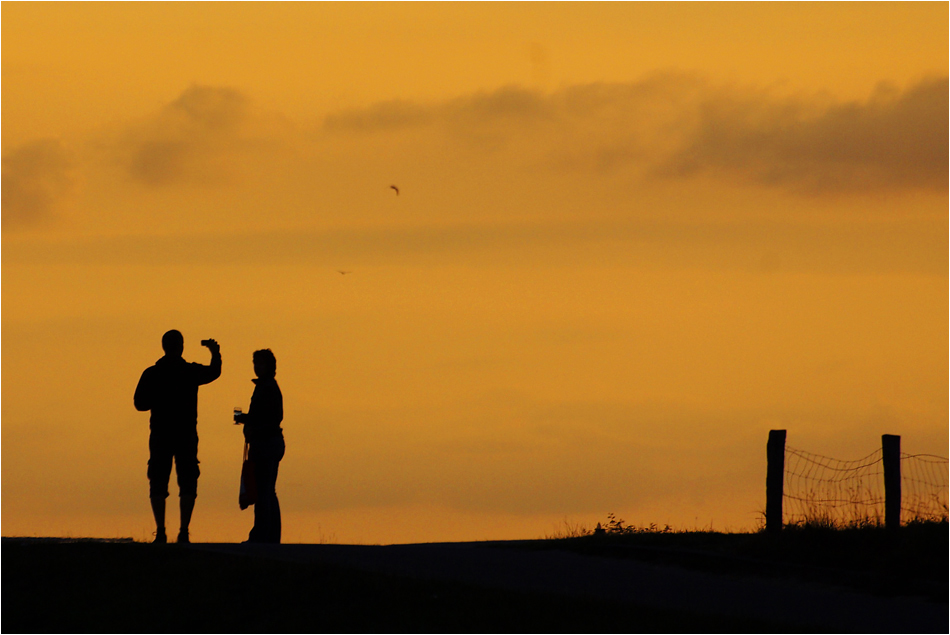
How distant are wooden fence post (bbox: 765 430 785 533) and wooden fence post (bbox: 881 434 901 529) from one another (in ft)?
3.81

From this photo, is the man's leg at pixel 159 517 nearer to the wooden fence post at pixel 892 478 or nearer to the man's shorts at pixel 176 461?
the man's shorts at pixel 176 461

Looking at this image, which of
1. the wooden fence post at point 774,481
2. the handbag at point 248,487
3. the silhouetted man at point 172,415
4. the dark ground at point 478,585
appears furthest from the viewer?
the wooden fence post at point 774,481

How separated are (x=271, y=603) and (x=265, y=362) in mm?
4190

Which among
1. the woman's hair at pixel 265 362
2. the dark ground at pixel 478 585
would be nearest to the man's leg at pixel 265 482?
the woman's hair at pixel 265 362

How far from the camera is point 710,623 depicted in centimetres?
1120

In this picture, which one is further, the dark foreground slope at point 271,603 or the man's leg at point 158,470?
the man's leg at point 158,470

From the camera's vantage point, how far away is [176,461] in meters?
15.0

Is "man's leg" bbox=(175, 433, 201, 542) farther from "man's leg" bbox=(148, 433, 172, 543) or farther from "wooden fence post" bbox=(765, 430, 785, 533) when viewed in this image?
"wooden fence post" bbox=(765, 430, 785, 533)

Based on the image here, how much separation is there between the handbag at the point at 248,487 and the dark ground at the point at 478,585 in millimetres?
1294

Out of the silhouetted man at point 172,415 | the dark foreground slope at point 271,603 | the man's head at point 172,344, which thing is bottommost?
the dark foreground slope at point 271,603

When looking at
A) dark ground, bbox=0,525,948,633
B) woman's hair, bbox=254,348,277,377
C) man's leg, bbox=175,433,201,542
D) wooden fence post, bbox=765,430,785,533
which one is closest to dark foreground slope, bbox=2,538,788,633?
dark ground, bbox=0,525,948,633

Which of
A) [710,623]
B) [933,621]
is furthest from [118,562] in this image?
[933,621]

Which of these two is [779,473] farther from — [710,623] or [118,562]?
[118,562]

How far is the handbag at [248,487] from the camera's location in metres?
15.6
